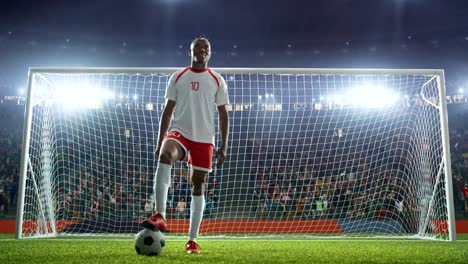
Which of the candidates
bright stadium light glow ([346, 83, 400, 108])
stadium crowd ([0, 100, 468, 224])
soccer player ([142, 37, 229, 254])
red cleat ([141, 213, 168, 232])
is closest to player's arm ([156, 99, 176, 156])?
soccer player ([142, 37, 229, 254])

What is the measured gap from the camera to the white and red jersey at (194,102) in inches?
159

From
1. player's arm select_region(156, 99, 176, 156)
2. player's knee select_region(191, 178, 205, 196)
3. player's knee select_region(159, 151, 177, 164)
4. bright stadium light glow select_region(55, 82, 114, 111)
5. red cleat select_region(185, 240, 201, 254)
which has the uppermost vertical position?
bright stadium light glow select_region(55, 82, 114, 111)

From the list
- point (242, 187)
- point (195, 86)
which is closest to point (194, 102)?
point (195, 86)

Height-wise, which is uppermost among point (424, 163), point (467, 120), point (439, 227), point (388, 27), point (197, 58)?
point (388, 27)

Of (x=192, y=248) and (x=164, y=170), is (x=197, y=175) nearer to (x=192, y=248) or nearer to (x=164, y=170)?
(x=164, y=170)

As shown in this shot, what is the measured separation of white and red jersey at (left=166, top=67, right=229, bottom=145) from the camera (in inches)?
159

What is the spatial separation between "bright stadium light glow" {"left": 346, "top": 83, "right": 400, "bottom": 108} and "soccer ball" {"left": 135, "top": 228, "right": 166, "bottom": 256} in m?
8.01

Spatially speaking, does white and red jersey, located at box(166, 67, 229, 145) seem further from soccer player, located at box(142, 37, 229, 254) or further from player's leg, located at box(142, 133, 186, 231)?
player's leg, located at box(142, 133, 186, 231)

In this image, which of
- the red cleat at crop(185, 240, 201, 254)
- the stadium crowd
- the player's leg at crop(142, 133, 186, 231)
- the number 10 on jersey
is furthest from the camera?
the stadium crowd

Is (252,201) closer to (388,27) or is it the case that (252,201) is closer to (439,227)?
(439,227)

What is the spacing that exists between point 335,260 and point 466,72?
28277 mm

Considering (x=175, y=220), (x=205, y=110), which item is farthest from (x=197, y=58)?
(x=175, y=220)

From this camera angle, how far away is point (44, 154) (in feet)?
25.8

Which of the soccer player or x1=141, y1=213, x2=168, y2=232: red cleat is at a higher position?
the soccer player
